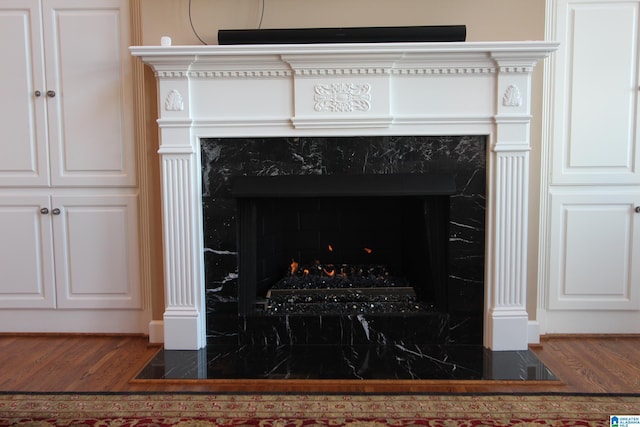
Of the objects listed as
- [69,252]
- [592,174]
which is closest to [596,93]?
[592,174]

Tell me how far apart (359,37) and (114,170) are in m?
1.52

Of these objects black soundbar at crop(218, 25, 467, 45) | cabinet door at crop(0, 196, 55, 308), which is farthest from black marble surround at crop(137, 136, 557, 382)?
cabinet door at crop(0, 196, 55, 308)

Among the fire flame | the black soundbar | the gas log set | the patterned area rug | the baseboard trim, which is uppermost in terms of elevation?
the black soundbar

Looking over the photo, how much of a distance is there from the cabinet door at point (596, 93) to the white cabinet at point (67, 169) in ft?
7.75

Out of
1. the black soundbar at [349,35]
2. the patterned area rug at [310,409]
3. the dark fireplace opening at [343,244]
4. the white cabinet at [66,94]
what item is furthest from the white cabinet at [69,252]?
the black soundbar at [349,35]

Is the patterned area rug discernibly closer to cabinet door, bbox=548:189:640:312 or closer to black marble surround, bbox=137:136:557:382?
black marble surround, bbox=137:136:557:382

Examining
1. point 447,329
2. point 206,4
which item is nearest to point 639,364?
point 447,329

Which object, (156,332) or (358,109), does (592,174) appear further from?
(156,332)

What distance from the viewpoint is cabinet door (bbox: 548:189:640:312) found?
9.66ft

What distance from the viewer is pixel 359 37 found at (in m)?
2.63

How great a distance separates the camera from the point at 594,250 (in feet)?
9.73

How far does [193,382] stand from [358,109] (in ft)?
4.98

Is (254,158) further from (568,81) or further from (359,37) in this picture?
(568,81)

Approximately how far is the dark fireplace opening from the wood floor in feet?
1.70
